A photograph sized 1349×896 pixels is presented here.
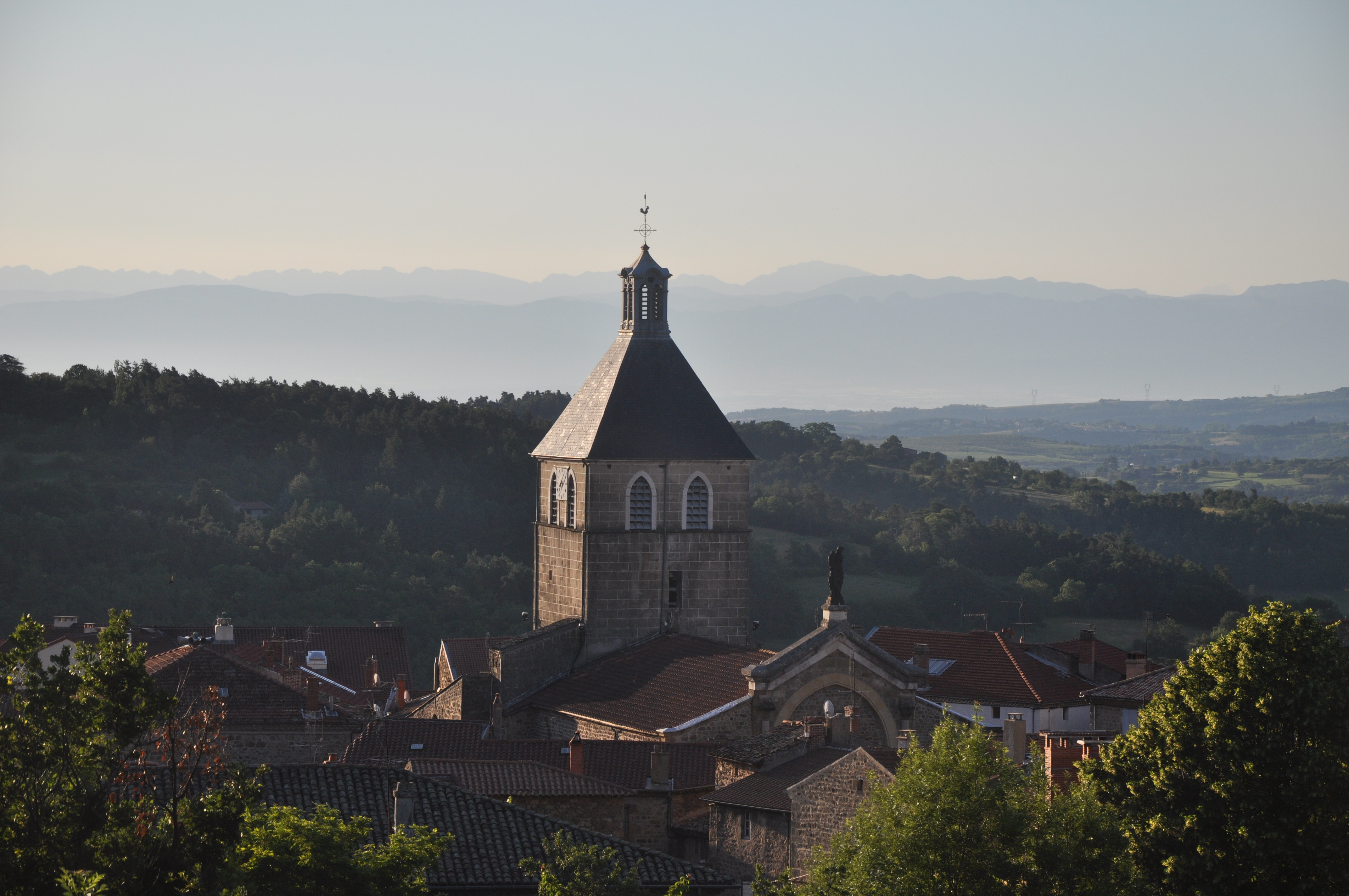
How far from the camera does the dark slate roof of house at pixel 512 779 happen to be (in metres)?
30.4

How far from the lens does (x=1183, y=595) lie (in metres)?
96.7

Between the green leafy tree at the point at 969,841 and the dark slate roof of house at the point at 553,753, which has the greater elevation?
the green leafy tree at the point at 969,841

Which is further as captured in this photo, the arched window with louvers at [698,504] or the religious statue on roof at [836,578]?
the arched window with louvers at [698,504]

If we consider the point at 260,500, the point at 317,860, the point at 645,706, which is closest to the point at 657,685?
the point at 645,706

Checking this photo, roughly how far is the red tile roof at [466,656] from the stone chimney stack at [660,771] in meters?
18.8

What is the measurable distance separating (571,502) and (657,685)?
242 inches

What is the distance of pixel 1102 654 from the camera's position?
56.0 meters

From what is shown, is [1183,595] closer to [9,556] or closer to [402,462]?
[402,462]

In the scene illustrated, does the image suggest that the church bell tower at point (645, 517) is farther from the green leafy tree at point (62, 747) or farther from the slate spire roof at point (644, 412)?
the green leafy tree at point (62, 747)

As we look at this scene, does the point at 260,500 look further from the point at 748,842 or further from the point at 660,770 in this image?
the point at 748,842

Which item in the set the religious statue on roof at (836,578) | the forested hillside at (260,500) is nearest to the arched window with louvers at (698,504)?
the religious statue on roof at (836,578)

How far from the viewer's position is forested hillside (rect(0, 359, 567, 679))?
78.1 meters

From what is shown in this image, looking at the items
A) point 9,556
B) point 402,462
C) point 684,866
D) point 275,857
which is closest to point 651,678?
point 684,866

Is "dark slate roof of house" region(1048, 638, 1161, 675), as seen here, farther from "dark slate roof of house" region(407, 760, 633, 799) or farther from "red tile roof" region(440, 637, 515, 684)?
"dark slate roof of house" region(407, 760, 633, 799)
